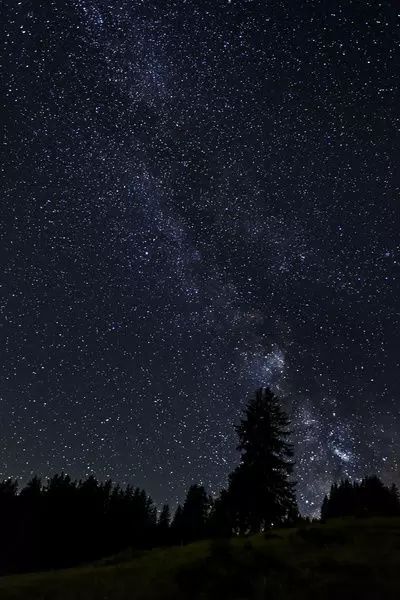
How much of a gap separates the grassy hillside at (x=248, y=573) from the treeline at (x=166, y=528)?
7.35 meters

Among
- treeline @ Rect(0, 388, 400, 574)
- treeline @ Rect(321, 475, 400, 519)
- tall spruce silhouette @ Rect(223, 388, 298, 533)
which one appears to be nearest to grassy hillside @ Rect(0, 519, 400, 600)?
treeline @ Rect(0, 388, 400, 574)

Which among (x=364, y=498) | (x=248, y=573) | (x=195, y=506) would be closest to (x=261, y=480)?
(x=248, y=573)

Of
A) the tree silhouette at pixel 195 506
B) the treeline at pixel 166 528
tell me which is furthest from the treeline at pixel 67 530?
the tree silhouette at pixel 195 506

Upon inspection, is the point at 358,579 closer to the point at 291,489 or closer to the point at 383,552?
the point at 383,552

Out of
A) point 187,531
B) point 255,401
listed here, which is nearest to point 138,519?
point 187,531

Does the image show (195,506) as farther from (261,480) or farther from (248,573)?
(248,573)

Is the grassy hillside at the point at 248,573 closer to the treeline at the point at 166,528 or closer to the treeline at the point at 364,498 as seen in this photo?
the treeline at the point at 166,528

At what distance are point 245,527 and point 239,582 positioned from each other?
2219cm

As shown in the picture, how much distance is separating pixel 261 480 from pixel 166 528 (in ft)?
90.0

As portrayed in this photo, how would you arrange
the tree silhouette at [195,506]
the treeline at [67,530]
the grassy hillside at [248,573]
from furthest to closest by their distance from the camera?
1. the tree silhouette at [195,506]
2. the treeline at [67,530]
3. the grassy hillside at [248,573]

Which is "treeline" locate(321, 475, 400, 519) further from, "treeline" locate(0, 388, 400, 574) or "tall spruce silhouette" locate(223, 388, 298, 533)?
"tall spruce silhouette" locate(223, 388, 298, 533)

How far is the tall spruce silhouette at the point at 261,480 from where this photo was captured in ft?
122

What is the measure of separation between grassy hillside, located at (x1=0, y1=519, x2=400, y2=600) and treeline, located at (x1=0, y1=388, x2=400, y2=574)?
735 centimetres

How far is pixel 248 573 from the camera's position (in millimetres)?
17562
